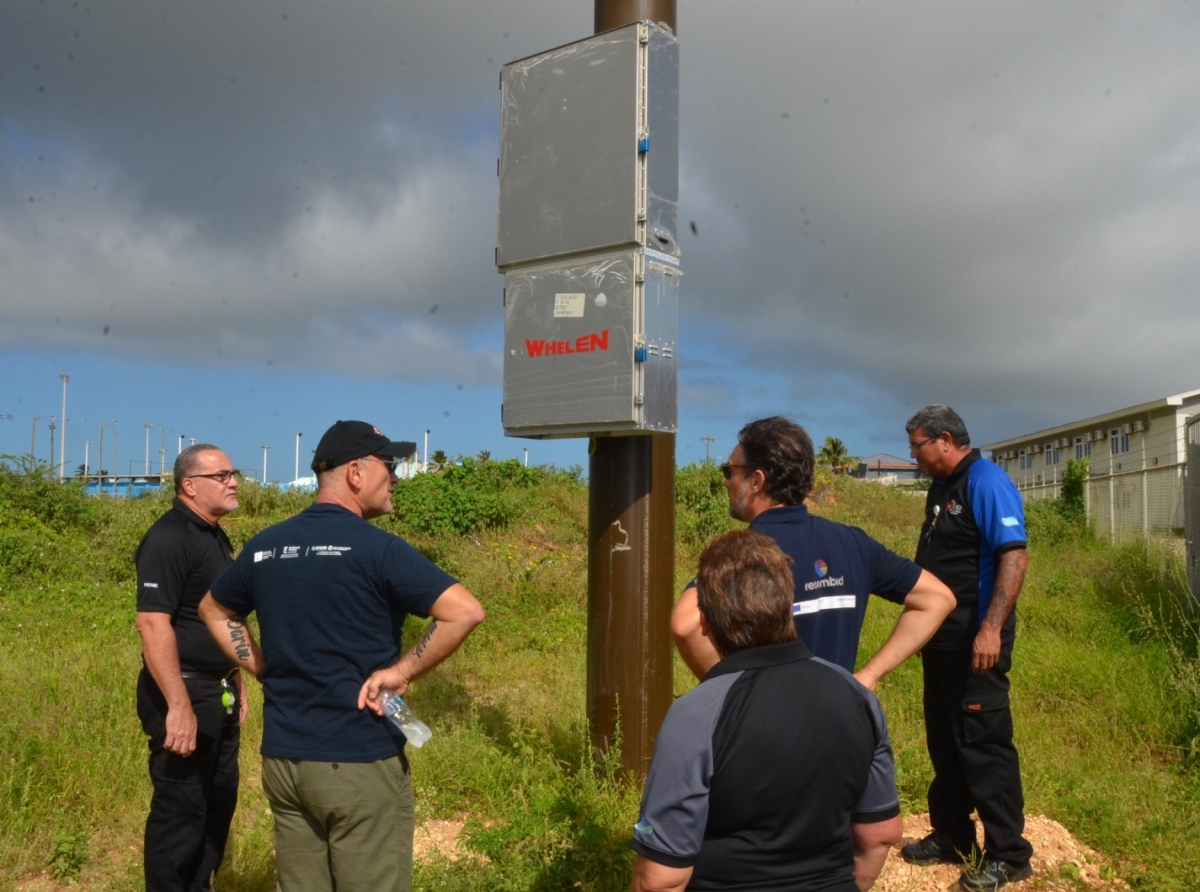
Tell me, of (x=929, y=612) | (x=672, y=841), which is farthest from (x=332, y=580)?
(x=929, y=612)

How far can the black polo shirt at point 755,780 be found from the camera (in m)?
1.98

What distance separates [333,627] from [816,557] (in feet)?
4.74

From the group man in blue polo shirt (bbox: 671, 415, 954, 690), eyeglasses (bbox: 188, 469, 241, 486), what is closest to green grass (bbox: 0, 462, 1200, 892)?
man in blue polo shirt (bbox: 671, 415, 954, 690)

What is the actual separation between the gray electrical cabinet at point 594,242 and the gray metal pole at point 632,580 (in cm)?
26

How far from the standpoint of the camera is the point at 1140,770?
18.9ft

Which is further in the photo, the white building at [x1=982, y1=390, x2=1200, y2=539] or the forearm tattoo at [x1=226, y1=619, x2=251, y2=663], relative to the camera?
the white building at [x1=982, y1=390, x2=1200, y2=539]

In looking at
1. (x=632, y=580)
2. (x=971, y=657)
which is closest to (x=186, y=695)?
(x=632, y=580)

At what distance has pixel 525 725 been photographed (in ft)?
19.0

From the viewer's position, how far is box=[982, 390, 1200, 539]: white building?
1331 centimetres

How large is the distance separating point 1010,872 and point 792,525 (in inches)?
92.3

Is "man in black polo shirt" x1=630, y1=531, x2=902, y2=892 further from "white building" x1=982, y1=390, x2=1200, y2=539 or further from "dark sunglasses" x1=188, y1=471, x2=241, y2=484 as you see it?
"white building" x1=982, y1=390, x2=1200, y2=539

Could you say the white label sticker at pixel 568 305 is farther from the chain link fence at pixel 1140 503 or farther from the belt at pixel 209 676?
the chain link fence at pixel 1140 503

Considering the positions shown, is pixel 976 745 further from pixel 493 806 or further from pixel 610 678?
pixel 493 806

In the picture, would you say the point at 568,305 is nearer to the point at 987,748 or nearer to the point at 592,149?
the point at 592,149
